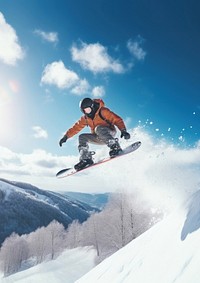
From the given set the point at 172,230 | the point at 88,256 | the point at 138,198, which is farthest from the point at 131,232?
the point at 172,230

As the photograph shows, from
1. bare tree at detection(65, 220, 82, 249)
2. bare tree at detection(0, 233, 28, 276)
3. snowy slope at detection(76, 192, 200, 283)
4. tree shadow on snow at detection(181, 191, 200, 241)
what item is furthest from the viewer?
bare tree at detection(0, 233, 28, 276)

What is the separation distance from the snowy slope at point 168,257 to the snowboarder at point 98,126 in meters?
3.69

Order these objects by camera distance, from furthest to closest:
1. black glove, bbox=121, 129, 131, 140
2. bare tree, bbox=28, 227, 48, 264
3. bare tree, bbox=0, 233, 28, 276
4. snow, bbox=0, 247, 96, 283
Answer: bare tree, bbox=0, 233, 28, 276
bare tree, bbox=28, 227, 48, 264
snow, bbox=0, 247, 96, 283
black glove, bbox=121, 129, 131, 140

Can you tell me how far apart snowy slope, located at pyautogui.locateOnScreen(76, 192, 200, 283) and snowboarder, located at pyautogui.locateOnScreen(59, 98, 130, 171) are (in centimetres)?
369

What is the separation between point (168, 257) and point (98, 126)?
5605 millimetres

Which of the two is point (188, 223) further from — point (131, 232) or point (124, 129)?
point (131, 232)

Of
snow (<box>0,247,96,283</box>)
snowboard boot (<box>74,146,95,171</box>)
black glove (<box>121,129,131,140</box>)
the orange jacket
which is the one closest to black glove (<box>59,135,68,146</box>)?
snowboard boot (<box>74,146,95,171</box>)

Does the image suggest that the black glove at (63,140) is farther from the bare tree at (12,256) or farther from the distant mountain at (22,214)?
the distant mountain at (22,214)

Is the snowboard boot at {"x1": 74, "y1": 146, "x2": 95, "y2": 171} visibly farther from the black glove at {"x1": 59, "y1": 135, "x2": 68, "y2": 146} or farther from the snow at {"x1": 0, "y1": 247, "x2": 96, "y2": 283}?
the snow at {"x1": 0, "y1": 247, "x2": 96, "y2": 283}

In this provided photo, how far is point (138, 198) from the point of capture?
4206 centimetres

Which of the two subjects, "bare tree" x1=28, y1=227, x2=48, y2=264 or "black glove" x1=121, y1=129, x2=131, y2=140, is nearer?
"black glove" x1=121, y1=129, x2=131, y2=140

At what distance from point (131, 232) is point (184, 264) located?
34924 millimetres

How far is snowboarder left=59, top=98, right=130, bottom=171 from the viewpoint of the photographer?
1062cm

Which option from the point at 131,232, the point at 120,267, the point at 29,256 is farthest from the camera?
the point at 29,256
